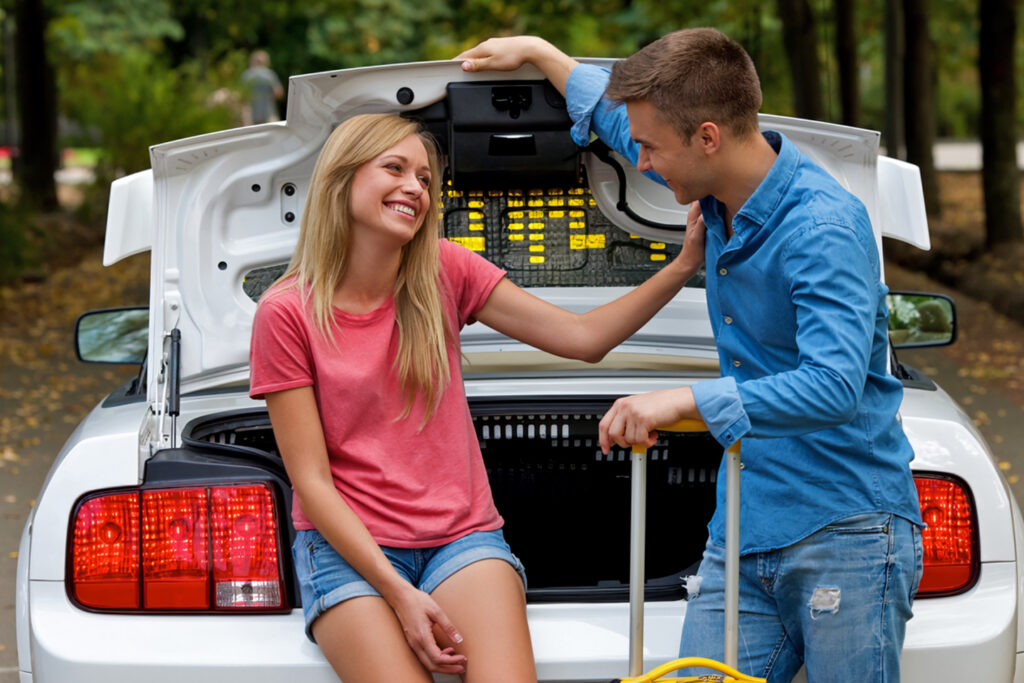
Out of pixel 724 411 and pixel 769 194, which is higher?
pixel 769 194

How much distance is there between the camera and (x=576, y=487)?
3.26 metres

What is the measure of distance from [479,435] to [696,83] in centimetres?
130

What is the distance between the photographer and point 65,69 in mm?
28750

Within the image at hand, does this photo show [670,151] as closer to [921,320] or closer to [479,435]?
[479,435]

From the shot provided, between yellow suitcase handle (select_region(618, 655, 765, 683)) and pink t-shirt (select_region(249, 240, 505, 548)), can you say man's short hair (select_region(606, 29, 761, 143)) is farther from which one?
yellow suitcase handle (select_region(618, 655, 765, 683))

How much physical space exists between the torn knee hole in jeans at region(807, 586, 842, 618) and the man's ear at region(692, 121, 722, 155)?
2.54ft

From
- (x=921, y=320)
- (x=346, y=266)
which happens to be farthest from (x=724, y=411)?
(x=921, y=320)

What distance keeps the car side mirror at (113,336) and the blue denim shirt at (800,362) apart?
1.94 m

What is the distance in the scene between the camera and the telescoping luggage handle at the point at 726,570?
2.05 m

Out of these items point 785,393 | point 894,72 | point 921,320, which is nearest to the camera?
point 785,393

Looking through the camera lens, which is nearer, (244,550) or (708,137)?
(708,137)

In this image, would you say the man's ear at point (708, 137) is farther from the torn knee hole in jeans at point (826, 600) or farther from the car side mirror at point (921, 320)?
the car side mirror at point (921, 320)

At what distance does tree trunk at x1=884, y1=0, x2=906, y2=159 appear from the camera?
57.9ft

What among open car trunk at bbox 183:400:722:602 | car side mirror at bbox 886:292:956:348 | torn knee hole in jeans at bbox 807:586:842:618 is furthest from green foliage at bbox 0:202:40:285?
torn knee hole in jeans at bbox 807:586:842:618
